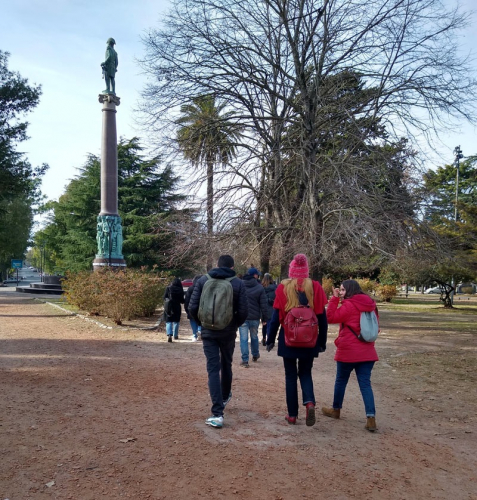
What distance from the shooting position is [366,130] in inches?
597

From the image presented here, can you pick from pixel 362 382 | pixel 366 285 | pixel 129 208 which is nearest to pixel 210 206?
pixel 362 382

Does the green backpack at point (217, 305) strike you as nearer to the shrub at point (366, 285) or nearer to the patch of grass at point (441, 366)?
the patch of grass at point (441, 366)

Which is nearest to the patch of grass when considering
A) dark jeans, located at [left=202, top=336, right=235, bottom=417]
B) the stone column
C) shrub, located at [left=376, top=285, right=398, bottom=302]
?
dark jeans, located at [left=202, top=336, right=235, bottom=417]

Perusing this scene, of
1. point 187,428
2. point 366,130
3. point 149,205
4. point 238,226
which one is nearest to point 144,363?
point 187,428

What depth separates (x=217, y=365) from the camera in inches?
212

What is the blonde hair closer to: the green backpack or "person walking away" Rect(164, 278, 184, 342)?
the green backpack

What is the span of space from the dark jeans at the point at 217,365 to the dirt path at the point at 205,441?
0.86 feet

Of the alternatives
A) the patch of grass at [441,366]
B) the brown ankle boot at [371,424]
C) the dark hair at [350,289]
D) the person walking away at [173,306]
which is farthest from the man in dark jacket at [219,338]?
the person walking away at [173,306]

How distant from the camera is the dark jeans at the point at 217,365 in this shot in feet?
17.3

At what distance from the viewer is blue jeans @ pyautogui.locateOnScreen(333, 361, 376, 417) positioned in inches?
213

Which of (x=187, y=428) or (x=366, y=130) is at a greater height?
(x=366, y=130)

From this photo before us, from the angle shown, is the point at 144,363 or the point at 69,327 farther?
the point at 69,327

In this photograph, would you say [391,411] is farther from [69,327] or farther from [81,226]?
[81,226]

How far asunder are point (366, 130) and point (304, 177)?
2344 millimetres
